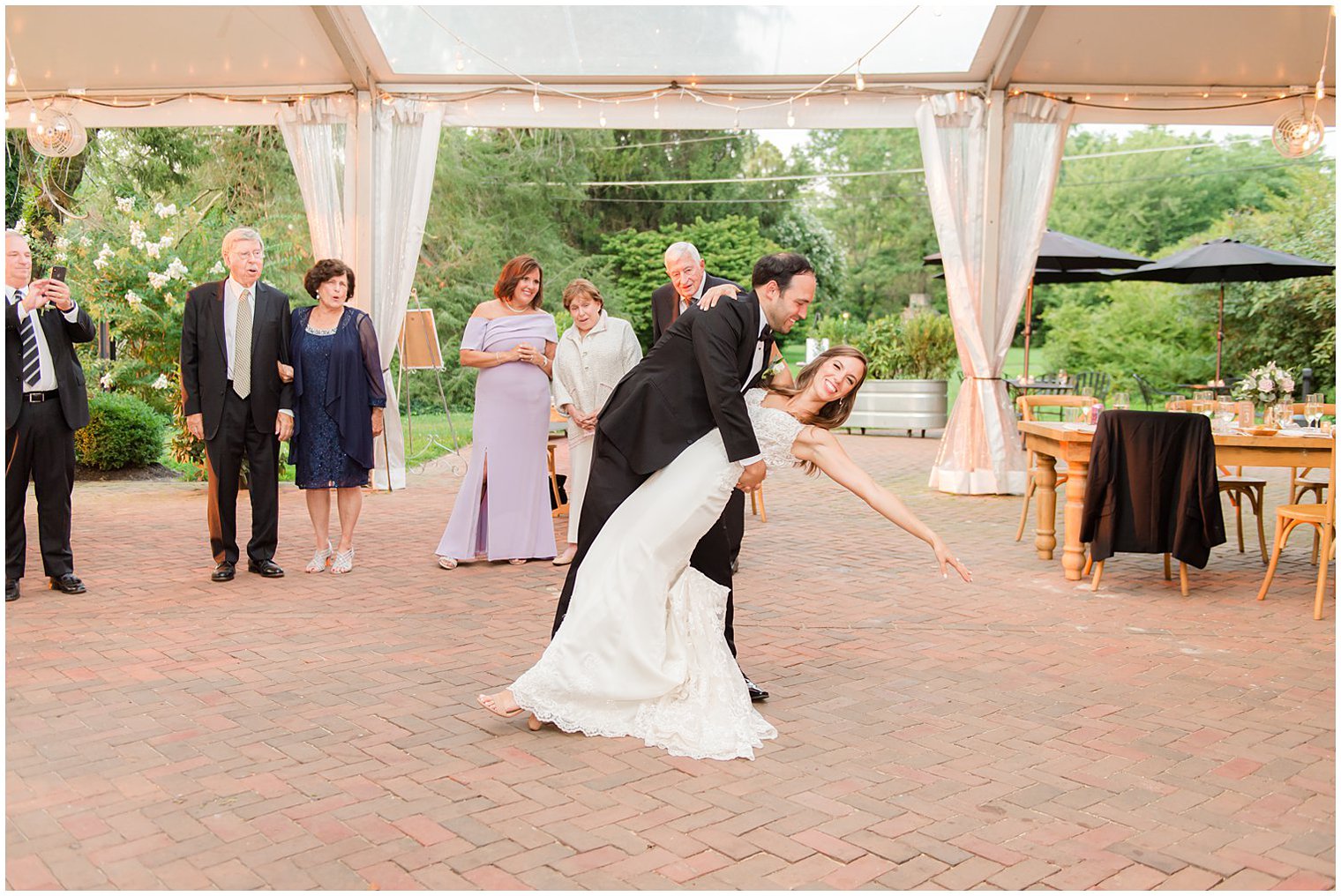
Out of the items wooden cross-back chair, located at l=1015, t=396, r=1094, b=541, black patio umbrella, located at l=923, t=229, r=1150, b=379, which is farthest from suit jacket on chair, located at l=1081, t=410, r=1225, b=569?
black patio umbrella, located at l=923, t=229, r=1150, b=379

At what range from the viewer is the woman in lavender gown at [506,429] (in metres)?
6.59

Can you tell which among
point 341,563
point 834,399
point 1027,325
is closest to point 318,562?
point 341,563

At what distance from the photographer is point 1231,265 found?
1234 cm

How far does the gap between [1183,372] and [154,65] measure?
1911cm

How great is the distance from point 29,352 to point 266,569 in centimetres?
160

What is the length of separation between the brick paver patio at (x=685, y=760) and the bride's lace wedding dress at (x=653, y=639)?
134 mm

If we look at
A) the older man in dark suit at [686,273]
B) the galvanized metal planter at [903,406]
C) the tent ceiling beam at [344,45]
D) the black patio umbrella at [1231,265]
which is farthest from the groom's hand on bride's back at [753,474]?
the galvanized metal planter at [903,406]

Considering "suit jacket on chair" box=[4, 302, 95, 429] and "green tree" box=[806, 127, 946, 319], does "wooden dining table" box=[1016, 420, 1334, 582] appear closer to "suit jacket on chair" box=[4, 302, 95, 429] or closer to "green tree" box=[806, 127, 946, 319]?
"suit jacket on chair" box=[4, 302, 95, 429]

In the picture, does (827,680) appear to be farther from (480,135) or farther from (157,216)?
(480,135)

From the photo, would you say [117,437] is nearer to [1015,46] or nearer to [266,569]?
[266,569]

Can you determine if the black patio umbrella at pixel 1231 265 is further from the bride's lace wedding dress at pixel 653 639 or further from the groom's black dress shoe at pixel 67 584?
the groom's black dress shoe at pixel 67 584

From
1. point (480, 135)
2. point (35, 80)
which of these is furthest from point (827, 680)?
point (480, 135)

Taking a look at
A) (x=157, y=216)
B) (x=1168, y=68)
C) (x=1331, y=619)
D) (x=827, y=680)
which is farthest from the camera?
(x=157, y=216)

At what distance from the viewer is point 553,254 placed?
24797mm
